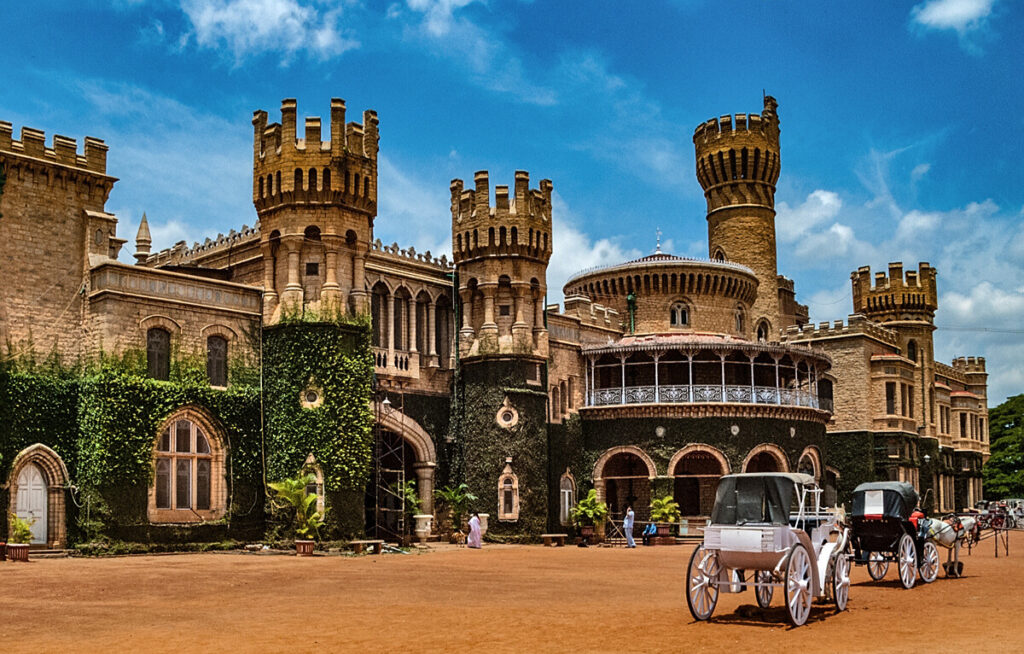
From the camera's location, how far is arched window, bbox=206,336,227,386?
33938 millimetres

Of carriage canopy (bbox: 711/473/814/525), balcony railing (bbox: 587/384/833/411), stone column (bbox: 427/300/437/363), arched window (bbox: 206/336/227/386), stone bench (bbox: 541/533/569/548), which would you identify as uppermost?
stone column (bbox: 427/300/437/363)

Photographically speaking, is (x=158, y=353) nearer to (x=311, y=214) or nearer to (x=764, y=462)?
(x=311, y=214)

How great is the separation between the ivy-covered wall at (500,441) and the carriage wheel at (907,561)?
69.0 ft

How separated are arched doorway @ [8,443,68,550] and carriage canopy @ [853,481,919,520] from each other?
2126 centimetres

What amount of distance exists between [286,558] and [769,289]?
33.4 m

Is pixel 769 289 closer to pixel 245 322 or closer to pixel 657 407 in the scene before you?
pixel 657 407

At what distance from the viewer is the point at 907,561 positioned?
63.5 ft

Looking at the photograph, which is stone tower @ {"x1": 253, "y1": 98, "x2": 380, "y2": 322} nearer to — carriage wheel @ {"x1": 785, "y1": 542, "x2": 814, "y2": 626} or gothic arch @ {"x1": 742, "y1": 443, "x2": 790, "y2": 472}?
gothic arch @ {"x1": 742, "y1": 443, "x2": 790, "y2": 472}

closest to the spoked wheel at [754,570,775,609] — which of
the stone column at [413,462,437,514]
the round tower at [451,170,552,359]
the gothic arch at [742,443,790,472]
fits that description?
the stone column at [413,462,437,514]

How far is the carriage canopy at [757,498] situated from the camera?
1534cm

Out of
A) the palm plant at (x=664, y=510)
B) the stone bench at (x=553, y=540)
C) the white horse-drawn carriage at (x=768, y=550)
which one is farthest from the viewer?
the palm plant at (x=664, y=510)

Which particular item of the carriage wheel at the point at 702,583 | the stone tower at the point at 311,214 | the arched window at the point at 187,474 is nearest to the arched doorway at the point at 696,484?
the stone tower at the point at 311,214

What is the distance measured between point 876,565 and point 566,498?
23.3 metres

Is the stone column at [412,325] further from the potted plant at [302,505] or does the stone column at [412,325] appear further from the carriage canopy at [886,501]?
the carriage canopy at [886,501]
